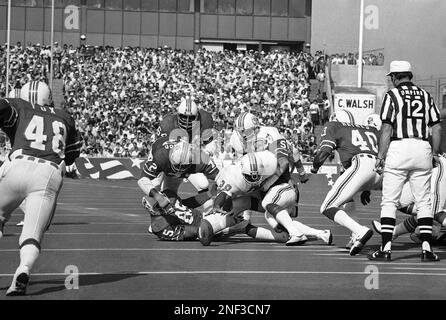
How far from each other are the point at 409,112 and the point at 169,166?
3.75 meters

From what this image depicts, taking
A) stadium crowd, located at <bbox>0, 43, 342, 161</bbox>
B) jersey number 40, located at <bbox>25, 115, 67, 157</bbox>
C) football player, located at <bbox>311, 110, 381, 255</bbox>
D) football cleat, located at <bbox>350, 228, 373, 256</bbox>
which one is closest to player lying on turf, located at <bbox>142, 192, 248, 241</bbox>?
football player, located at <bbox>311, 110, 381, 255</bbox>

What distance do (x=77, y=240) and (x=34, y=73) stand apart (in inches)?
1314

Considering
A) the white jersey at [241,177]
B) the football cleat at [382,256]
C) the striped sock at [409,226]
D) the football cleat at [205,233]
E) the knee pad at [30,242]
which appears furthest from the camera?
the striped sock at [409,226]

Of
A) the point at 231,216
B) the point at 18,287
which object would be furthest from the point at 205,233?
the point at 18,287

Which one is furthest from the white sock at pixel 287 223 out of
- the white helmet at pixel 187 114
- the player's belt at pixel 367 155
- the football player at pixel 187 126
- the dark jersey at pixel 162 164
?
the white helmet at pixel 187 114

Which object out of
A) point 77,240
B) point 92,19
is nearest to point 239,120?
point 77,240

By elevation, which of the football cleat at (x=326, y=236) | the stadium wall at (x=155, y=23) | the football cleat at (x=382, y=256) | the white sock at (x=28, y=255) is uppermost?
the stadium wall at (x=155, y=23)

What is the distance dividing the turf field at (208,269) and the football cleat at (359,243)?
10 cm

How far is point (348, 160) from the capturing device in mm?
13555

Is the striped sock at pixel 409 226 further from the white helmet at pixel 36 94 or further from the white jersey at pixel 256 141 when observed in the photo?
the white helmet at pixel 36 94

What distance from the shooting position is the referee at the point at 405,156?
470 inches

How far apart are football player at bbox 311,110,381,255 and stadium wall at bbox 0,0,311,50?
165ft

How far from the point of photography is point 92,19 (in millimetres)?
63500
